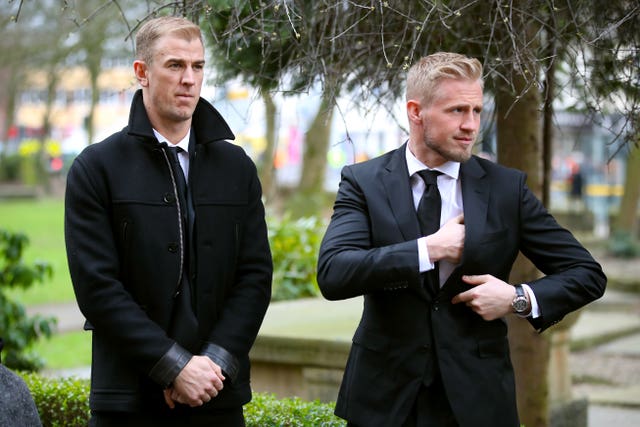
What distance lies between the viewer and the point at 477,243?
309cm

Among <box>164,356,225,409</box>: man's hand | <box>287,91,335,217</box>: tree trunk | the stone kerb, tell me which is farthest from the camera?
<box>287,91,335,217</box>: tree trunk

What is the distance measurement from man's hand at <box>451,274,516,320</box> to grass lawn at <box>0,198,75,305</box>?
6.36 m

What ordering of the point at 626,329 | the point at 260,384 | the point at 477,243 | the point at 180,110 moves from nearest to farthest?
1. the point at 477,243
2. the point at 180,110
3. the point at 260,384
4. the point at 626,329

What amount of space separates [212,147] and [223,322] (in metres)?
0.62

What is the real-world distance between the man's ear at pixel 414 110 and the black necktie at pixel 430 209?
172mm

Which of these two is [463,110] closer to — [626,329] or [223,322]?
[223,322]

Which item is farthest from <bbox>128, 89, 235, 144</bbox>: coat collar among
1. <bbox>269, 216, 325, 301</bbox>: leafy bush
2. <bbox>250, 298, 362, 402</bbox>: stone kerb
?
<bbox>269, 216, 325, 301</bbox>: leafy bush

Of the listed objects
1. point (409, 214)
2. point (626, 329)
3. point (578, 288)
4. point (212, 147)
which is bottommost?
point (626, 329)

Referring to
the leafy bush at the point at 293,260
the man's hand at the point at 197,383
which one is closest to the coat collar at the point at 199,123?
the man's hand at the point at 197,383

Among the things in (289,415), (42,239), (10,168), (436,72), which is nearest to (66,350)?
(289,415)

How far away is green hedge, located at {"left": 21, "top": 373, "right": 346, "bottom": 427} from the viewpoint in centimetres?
450

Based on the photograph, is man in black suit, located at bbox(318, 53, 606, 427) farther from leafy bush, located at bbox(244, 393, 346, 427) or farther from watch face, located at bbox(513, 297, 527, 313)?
leafy bush, located at bbox(244, 393, 346, 427)

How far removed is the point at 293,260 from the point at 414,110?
680cm

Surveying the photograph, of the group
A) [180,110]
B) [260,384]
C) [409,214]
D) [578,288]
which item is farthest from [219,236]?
[260,384]
